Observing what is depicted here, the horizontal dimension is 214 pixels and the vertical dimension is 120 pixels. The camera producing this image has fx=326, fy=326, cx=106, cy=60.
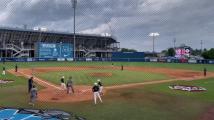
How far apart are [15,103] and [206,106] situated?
994 centimetres

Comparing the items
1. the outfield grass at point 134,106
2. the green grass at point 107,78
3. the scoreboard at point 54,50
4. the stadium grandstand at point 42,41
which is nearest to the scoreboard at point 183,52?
the stadium grandstand at point 42,41

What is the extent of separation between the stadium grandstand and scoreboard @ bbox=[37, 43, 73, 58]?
113 cm

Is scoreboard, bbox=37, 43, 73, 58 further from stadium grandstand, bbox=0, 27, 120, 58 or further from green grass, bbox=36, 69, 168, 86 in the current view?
green grass, bbox=36, 69, 168, 86

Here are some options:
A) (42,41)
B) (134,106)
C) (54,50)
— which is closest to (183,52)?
(54,50)

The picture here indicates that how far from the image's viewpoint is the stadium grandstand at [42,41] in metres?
67.1

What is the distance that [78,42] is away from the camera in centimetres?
8069

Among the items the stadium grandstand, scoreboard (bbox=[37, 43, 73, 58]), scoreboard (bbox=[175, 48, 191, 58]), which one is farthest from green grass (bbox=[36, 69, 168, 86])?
the stadium grandstand

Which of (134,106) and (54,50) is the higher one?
(54,50)

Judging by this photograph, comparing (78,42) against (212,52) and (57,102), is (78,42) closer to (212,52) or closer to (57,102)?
(212,52)

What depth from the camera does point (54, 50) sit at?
6219cm

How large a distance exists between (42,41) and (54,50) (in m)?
14.4

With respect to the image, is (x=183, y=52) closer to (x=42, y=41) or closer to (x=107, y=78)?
(x=42, y=41)

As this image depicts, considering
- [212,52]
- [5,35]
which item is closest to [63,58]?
[5,35]

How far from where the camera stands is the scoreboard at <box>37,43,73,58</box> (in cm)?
6181
